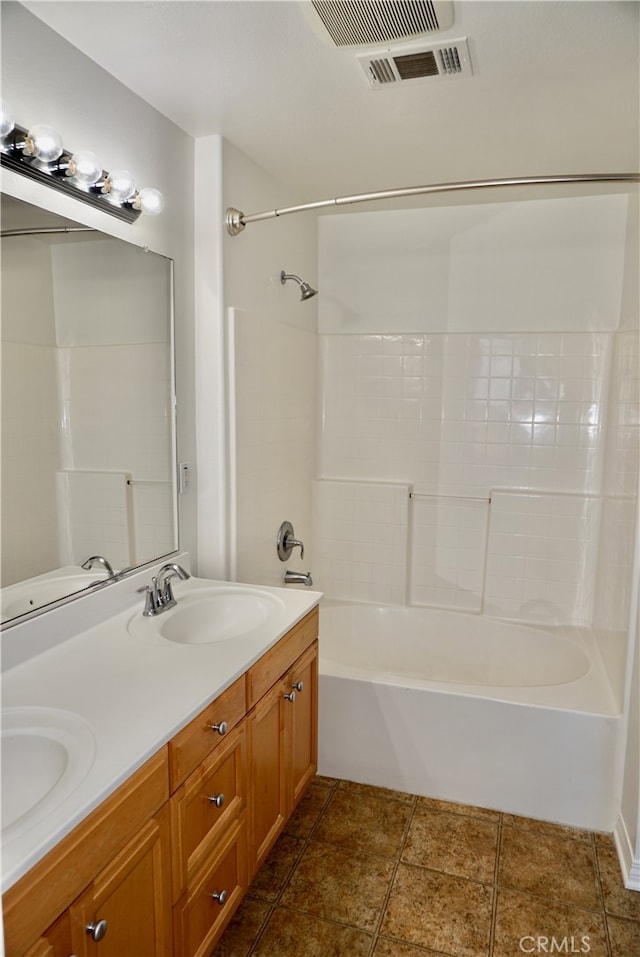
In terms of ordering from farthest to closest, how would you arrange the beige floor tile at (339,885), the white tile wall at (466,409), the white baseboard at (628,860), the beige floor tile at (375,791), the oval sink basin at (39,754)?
the white tile wall at (466,409), the beige floor tile at (375,791), the white baseboard at (628,860), the beige floor tile at (339,885), the oval sink basin at (39,754)

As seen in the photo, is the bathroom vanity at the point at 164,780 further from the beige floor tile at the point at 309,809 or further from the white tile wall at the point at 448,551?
the white tile wall at the point at 448,551

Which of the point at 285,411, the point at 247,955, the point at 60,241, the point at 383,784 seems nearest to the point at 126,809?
the point at 247,955

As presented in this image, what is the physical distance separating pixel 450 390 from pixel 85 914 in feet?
8.60

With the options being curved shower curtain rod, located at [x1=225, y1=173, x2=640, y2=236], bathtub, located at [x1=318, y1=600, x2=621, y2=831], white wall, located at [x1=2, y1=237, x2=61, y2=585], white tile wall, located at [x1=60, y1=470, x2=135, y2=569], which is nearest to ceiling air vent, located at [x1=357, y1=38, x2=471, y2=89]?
curved shower curtain rod, located at [x1=225, y1=173, x2=640, y2=236]

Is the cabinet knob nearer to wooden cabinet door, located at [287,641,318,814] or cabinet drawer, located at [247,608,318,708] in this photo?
cabinet drawer, located at [247,608,318,708]

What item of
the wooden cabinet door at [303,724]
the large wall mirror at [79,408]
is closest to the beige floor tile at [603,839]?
the wooden cabinet door at [303,724]

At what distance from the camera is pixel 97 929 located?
1030mm

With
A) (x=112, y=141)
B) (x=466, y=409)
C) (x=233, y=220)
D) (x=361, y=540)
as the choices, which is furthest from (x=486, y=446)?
(x=112, y=141)

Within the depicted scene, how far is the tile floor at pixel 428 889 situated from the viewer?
5.61 feet

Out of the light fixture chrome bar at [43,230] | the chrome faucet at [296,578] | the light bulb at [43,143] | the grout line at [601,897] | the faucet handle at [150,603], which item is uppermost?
the light bulb at [43,143]

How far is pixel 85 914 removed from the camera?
3.33 feet

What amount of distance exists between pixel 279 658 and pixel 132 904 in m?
0.75

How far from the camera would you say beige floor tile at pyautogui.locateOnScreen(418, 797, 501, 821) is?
2258 mm

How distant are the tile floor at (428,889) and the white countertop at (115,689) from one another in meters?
0.85
